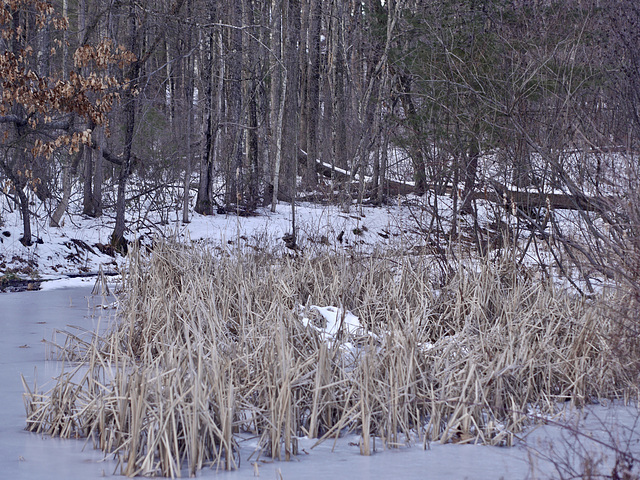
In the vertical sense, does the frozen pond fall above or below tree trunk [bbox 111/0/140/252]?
below

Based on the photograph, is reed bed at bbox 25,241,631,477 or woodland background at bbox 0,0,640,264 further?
woodland background at bbox 0,0,640,264

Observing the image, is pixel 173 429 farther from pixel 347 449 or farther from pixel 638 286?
pixel 638 286

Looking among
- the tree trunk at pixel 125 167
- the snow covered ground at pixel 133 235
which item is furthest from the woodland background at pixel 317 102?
the snow covered ground at pixel 133 235

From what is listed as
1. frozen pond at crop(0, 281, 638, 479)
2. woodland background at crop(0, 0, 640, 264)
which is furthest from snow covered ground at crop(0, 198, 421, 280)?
frozen pond at crop(0, 281, 638, 479)

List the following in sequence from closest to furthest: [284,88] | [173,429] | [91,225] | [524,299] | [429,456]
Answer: [173,429] < [429,456] < [524,299] < [91,225] < [284,88]

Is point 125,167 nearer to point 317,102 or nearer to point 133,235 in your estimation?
point 133,235

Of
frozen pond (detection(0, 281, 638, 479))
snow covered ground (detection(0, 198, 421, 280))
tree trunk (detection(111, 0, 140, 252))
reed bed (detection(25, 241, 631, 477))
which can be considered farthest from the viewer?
tree trunk (detection(111, 0, 140, 252))

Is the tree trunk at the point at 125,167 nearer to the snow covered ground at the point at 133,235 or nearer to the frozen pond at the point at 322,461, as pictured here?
→ the snow covered ground at the point at 133,235

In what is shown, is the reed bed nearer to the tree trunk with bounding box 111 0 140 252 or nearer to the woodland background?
the woodland background

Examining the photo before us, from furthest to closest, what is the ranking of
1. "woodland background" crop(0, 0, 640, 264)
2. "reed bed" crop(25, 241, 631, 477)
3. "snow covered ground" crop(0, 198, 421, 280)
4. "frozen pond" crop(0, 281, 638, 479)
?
"snow covered ground" crop(0, 198, 421, 280), "woodland background" crop(0, 0, 640, 264), "reed bed" crop(25, 241, 631, 477), "frozen pond" crop(0, 281, 638, 479)

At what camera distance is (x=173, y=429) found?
3.59 metres

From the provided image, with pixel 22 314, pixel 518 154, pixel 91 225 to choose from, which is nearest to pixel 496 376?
pixel 518 154

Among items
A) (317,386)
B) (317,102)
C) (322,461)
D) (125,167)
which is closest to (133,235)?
(125,167)

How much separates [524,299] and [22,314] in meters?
5.45
